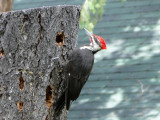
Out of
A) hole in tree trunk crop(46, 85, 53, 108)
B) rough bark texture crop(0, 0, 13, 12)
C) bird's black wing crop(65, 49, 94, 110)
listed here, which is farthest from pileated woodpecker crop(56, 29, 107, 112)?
rough bark texture crop(0, 0, 13, 12)

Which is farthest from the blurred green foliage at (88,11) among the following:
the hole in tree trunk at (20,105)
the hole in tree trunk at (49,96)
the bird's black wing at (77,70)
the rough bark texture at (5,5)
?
the hole in tree trunk at (20,105)

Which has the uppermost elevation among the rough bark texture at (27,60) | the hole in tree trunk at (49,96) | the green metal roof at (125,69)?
the rough bark texture at (27,60)

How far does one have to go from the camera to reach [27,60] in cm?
488

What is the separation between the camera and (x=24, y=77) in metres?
4.90

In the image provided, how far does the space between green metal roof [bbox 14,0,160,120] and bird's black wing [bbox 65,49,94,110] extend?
257 centimetres

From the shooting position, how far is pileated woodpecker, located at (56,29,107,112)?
5.22m

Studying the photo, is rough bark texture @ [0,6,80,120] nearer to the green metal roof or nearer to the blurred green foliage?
the blurred green foliage

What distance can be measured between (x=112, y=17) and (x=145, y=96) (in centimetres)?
183

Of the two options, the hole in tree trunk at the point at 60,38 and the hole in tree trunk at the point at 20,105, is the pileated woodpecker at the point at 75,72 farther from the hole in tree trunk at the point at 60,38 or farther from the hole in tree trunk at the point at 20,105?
the hole in tree trunk at the point at 20,105

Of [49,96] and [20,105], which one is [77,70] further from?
[20,105]

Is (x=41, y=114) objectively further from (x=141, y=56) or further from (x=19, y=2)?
(x=19, y=2)

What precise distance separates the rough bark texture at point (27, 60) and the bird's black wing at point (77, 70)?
1.25 ft

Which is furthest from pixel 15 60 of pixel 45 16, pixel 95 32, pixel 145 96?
pixel 95 32

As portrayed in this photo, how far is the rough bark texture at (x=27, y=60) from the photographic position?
191 inches
